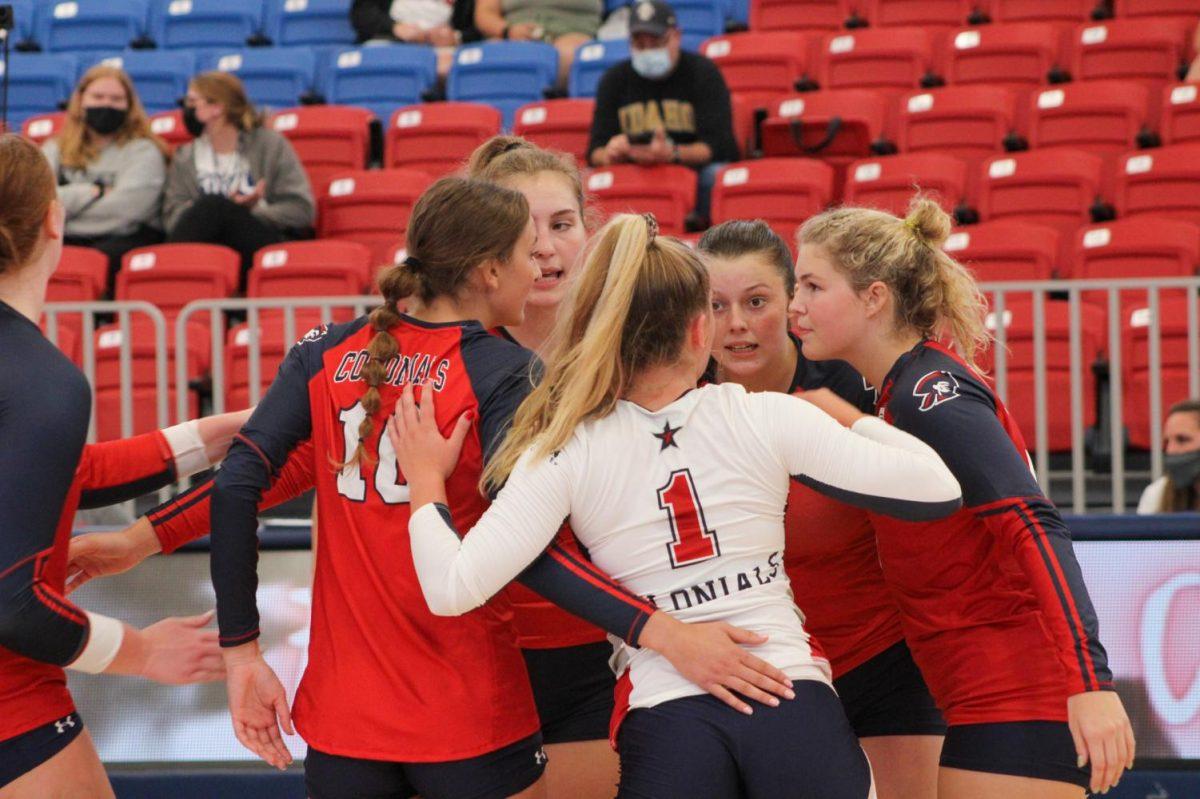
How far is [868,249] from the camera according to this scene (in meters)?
2.71

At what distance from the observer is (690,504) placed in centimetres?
225

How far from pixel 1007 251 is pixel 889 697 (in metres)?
3.90

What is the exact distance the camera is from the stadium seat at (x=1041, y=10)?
29.3ft

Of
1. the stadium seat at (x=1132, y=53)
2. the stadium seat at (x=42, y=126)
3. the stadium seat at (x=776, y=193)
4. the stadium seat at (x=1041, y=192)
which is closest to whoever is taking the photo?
the stadium seat at (x=1041, y=192)

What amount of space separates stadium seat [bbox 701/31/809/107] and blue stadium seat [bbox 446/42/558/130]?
1.16m

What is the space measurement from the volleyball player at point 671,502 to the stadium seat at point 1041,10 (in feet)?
24.0

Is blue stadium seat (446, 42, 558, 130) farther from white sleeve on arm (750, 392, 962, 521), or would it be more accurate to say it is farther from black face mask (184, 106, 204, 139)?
white sleeve on arm (750, 392, 962, 521)

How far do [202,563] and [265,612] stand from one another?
0.24 meters

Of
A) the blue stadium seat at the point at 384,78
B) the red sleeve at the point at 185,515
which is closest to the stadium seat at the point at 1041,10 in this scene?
the blue stadium seat at the point at 384,78

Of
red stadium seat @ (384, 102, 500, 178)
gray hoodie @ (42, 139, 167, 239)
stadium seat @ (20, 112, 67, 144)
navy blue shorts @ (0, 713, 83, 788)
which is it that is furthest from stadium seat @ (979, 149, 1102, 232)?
navy blue shorts @ (0, 713, 83, 788)

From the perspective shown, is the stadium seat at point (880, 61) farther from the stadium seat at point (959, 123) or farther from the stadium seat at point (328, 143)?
the stadium seat at point (328, 143)

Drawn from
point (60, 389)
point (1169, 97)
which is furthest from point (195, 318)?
point (1169, 97)

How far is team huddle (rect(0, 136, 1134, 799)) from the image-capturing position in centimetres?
224

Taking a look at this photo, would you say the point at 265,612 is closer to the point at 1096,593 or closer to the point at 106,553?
the point at 106,553
